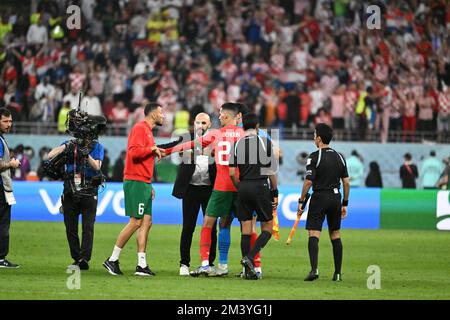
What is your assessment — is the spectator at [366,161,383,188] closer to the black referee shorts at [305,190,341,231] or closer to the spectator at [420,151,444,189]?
the spectator at [420,151,444,189]

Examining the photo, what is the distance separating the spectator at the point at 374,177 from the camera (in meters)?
28.7

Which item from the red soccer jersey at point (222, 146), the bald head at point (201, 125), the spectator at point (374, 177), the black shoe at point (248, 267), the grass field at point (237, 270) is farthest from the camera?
the spectator at point (374, 177)

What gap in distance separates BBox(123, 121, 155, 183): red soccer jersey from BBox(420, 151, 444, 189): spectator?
15.0m

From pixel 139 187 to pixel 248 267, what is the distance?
75.2 inches

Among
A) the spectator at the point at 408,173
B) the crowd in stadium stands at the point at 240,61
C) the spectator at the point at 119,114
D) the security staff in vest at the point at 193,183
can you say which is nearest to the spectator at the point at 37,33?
the crowd in stadium stands at the point at 240,61

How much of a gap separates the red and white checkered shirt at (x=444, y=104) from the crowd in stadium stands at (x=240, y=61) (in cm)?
3

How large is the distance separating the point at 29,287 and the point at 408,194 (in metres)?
14.8

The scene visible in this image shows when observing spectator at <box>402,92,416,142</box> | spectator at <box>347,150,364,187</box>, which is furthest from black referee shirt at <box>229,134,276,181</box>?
spectator at <box>402,92,416,142</box>

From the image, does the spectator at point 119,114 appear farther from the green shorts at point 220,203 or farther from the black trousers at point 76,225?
the green shorts at point 220,203

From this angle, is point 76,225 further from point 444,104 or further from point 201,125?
point 444,104

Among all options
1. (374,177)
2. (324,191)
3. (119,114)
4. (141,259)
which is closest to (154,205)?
(119,114)

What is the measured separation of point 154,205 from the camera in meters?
26.3

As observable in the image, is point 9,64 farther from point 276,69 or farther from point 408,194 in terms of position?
point 408,194
